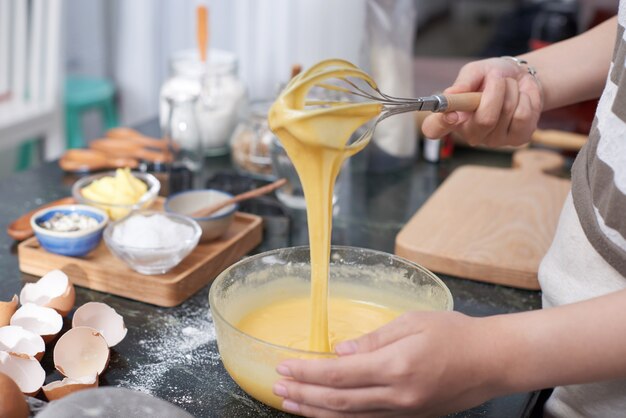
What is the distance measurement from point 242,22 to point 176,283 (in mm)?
1345

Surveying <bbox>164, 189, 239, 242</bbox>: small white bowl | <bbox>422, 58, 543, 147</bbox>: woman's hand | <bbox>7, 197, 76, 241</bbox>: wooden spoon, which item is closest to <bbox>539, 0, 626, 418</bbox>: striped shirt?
<bbox>422, 58, 543, 147</bbox>: woman's hand

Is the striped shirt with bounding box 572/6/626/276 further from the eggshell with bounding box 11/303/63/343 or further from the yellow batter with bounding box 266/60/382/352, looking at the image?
the eggshell with bounding box 11/303/63/343

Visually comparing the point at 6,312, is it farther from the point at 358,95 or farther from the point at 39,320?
the point at 358,95

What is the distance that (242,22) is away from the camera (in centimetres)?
224

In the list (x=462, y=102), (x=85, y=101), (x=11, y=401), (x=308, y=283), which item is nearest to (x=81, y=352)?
(x=11, y=401)

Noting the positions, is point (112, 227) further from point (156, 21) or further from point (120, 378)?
point (156, 21)

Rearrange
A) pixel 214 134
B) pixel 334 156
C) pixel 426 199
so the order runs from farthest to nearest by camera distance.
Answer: pixel 214 134
pixel 426 199
pixel 334 156

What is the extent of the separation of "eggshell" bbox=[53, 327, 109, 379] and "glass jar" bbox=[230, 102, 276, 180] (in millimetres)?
712

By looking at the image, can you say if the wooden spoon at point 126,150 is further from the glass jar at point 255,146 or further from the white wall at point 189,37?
the white wall at point 189,37

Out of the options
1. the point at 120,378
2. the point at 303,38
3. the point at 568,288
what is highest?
the point at 303,38

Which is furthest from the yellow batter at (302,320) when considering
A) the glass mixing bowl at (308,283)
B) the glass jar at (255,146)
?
the glass jar at (255,146)

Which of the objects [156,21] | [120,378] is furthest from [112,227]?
[156,21]

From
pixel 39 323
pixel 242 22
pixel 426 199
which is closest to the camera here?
pixel 39 323

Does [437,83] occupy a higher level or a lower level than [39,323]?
higher
